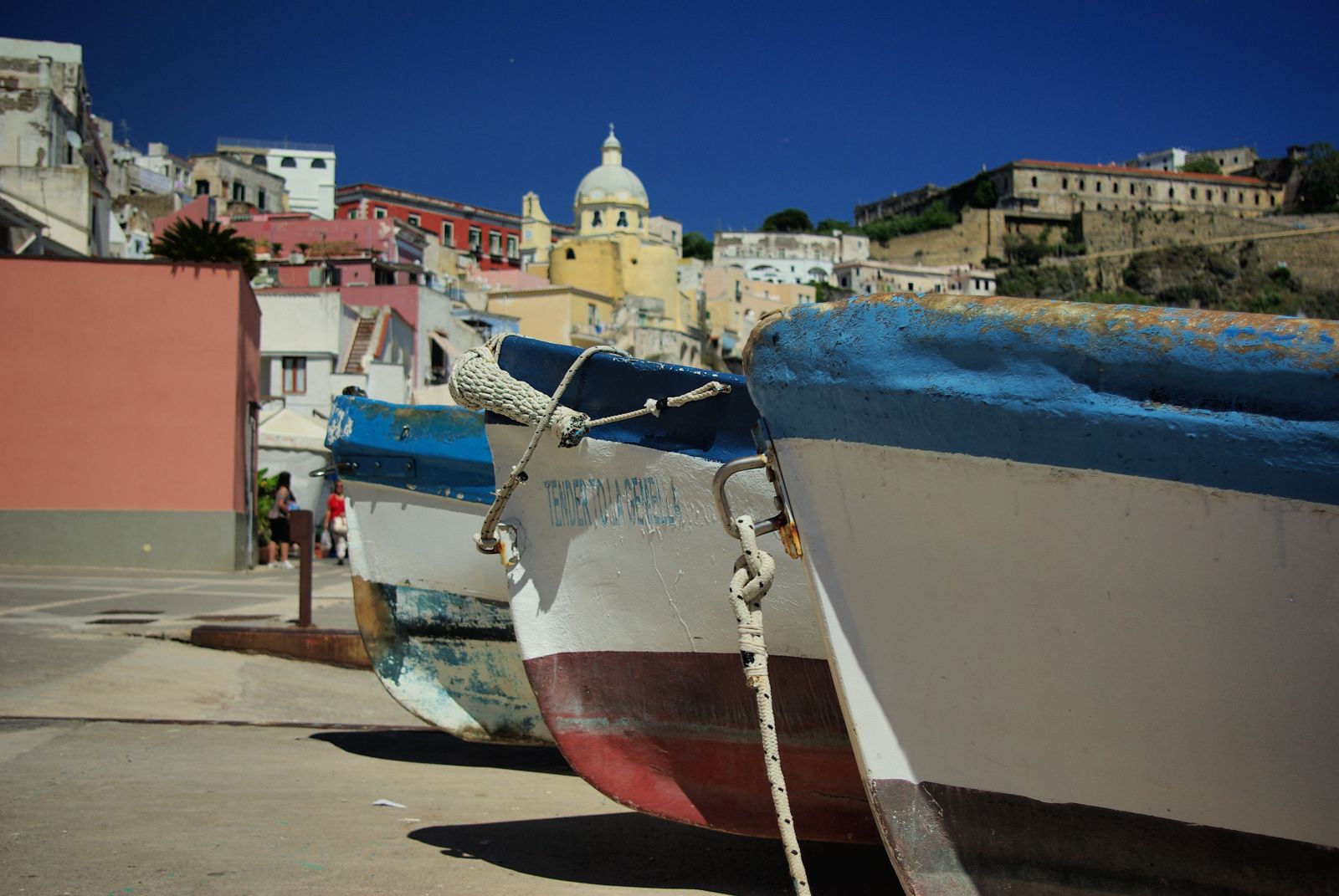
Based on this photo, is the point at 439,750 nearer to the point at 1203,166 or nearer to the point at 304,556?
the point at 304,556

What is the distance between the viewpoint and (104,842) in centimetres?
341

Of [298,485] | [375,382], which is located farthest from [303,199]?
[298,485]

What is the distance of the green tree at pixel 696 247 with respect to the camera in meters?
103

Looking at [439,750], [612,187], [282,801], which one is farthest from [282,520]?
[612,187]

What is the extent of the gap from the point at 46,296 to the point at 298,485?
714cm

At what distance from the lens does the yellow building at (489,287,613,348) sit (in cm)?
4641

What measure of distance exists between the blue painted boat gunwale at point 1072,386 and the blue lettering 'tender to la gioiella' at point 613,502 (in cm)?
94

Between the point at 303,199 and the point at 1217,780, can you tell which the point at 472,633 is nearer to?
the point at 1217,780

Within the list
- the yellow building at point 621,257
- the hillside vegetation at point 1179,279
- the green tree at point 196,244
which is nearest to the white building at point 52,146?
the green tree at point 196,244

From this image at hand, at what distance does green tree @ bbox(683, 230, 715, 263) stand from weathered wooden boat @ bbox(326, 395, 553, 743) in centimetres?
9694

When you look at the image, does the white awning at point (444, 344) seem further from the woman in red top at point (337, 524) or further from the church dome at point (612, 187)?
the church dome at point (612, 187)

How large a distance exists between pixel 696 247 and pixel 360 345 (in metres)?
81.2

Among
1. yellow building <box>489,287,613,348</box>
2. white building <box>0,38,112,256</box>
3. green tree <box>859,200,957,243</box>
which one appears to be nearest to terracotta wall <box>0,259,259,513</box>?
white building <box>0,38,112,256</box>

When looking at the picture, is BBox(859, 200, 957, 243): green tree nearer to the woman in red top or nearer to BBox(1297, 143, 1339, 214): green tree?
BBox(1297, 143, 1339, 214): green tree
